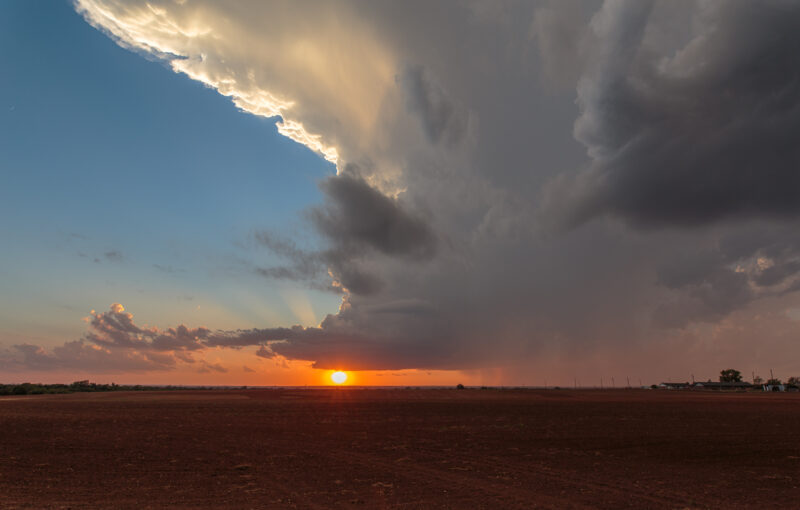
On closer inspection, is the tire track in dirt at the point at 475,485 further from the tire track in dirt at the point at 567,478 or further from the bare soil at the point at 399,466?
the tire track in dirt at the point at 567,478

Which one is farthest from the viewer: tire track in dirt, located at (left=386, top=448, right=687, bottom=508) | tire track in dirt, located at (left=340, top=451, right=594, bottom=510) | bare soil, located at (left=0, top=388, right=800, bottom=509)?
tire track in dirt, located at (left=386, top=448, right=687, bottom=508)

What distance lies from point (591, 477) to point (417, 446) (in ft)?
39.4

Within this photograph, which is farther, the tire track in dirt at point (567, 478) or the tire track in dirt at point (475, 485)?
the tire track in dirt at point (567, 478)

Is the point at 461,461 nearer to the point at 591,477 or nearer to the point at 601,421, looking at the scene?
the point at 591,477

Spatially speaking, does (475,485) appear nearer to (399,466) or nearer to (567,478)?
(567,478)

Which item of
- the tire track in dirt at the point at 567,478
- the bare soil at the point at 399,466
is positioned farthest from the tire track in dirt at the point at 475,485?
the tire track in dirt at the point at 567,478

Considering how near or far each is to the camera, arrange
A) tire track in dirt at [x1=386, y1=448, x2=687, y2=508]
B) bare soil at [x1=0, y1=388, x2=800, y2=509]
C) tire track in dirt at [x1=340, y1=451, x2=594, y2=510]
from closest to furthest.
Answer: tire track in dirt at [x1=340, y1=451, x2=594, y2=510] < bare soil at [x1=0, y1=388, x2=800, y2=509] < tire track in dirt at [x1=386, y1=448, x2=687, y2=508]

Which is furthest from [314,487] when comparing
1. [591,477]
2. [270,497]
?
[591,477]

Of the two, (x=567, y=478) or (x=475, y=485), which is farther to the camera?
(x=567, y=478)

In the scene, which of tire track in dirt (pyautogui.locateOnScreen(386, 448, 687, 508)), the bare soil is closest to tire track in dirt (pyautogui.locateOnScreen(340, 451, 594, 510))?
the bare soil

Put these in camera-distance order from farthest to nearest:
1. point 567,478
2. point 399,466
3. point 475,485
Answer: point 399,466 < point 567,478 < point 475,485

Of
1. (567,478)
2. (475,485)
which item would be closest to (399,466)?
(475,485)

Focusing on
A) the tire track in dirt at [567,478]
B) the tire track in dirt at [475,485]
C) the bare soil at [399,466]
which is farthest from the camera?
the tire track in dirt at [567,478]

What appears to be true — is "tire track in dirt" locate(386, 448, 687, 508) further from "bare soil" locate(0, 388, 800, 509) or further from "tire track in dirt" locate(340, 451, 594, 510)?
"tire track in dirt" locate(340, 451, 594, 510)
